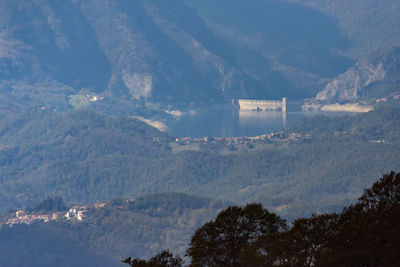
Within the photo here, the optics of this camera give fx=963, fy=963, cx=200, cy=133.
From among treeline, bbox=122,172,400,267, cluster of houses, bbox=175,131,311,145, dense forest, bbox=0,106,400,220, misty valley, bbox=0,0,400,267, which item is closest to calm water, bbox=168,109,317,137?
misty valley, bbox=0,0,400,267

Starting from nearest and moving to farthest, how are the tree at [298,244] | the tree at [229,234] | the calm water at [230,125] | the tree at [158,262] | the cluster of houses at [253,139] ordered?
the tree at [298,244]
the tree at [158,262]
the tree at [229,234]
the cluster of houses at [253,139]
the calm water at [230,125]

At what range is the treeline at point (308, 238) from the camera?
97.5 ft

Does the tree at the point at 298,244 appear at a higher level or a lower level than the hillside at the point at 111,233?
lower

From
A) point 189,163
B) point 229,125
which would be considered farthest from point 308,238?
point 229,125

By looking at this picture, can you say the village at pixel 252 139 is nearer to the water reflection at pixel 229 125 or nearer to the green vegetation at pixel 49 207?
the water reflection at pixel 229 125

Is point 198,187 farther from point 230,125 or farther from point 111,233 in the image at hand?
point 230,125

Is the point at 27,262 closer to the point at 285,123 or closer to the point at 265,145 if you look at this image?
the point at 265,145

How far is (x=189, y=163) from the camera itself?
131m

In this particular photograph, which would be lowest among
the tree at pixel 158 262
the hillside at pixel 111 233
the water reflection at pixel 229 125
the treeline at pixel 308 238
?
the tree at pixel 158 262

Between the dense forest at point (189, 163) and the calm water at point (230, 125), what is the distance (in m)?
16.0

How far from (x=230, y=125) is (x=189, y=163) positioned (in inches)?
2123

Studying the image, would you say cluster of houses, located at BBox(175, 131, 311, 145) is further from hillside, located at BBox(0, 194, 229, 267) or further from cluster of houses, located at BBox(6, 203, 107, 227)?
cluster of houses, located at BBox(6, 203, 107, 227)

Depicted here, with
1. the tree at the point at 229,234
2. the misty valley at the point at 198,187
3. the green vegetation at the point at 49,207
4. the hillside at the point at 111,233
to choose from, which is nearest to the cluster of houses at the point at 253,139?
the misty valley at the point at 198,187

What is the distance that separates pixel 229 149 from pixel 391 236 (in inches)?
4471
